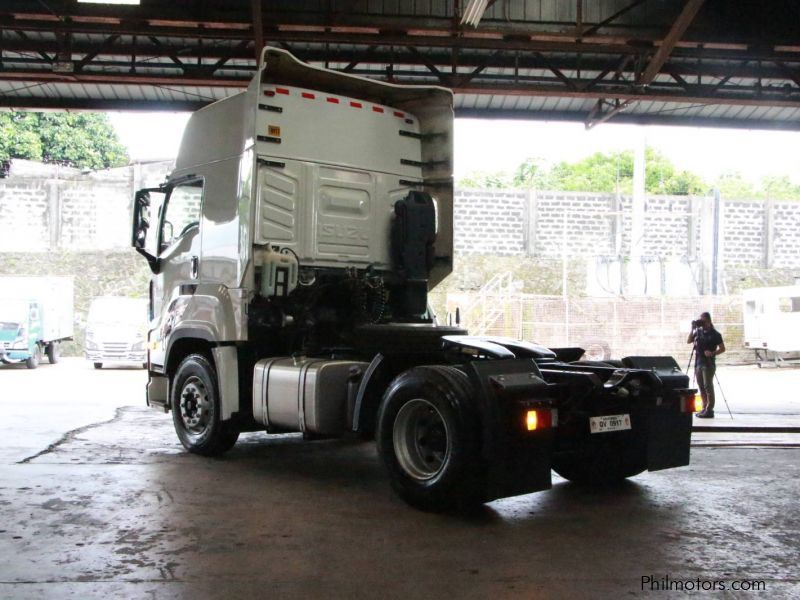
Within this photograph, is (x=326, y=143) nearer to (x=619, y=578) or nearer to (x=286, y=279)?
(x=286, y=279)

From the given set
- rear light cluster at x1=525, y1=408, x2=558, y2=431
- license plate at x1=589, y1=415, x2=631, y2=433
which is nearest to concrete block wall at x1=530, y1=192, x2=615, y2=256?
license plate at x1=589, y1=415, x2=631, y2=433

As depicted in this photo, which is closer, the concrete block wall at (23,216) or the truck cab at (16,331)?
the truck cab at (16,331)

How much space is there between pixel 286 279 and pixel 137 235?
232cm

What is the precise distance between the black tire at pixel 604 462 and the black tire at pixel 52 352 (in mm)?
20952

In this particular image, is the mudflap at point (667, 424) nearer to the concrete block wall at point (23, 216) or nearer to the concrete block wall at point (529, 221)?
the concrete block wall at point (529, 221)

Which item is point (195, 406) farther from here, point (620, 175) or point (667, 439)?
point (620, 175)

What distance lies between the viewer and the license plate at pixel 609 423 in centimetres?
626

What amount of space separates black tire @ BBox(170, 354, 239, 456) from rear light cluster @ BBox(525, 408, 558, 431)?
3.55m

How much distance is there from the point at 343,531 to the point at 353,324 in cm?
298

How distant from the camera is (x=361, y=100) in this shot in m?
8.63

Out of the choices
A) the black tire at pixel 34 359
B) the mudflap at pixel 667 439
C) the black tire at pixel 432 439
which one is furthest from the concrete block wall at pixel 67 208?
the mudflap at pixel 667 439

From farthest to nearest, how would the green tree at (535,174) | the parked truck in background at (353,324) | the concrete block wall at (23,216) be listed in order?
the green tree at (535,174) → the concrete block wall at (23,216) → the parked truck in background at (353,324)

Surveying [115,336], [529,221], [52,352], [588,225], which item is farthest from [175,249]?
[588,225]

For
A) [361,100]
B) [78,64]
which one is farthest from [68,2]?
[361,100]
